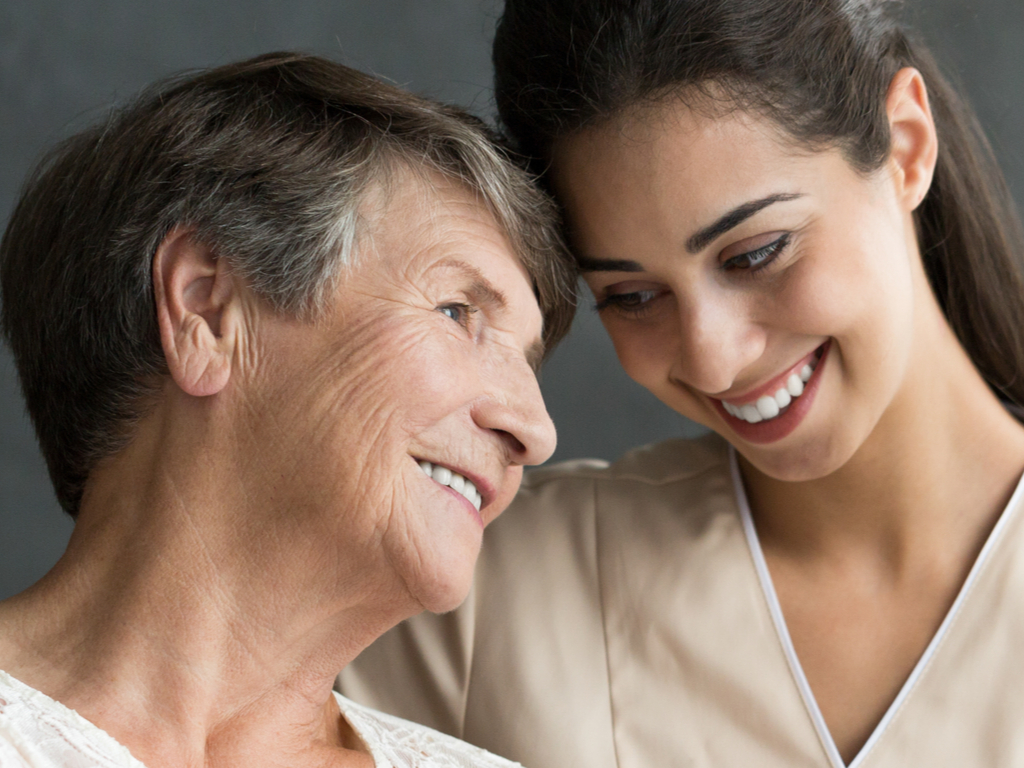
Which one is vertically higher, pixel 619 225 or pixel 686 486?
pixel 619 225

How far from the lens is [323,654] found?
1491mm

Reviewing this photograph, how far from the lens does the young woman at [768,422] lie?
60.4 inches

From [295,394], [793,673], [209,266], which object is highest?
[209,266]

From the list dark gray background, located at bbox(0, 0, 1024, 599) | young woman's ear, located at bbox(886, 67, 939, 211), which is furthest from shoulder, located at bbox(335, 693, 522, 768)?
young woman's ear, located at bbox(886, 67, 939, 211)

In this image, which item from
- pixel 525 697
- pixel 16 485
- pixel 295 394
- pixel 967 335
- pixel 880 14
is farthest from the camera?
pixel 16 485

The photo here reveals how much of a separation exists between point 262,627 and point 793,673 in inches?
35.6

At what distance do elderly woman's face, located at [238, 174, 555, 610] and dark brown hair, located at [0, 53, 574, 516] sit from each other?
6 cm

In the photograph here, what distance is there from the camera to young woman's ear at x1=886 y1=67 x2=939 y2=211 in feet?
5.64

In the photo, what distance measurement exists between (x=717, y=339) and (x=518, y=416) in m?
0.32

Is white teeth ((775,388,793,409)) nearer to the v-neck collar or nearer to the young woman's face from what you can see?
the young woman's face

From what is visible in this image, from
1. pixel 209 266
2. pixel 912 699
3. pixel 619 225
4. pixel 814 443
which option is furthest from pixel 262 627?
pixel 912 699

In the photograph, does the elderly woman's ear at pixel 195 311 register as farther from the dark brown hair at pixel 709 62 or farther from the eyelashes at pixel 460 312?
the dark brown hair at pixel 709 62

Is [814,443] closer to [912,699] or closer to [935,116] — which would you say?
[912,699]

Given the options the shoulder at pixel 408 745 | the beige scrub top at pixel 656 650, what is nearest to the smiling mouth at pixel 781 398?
the beige scrub top at pixel 656 650
